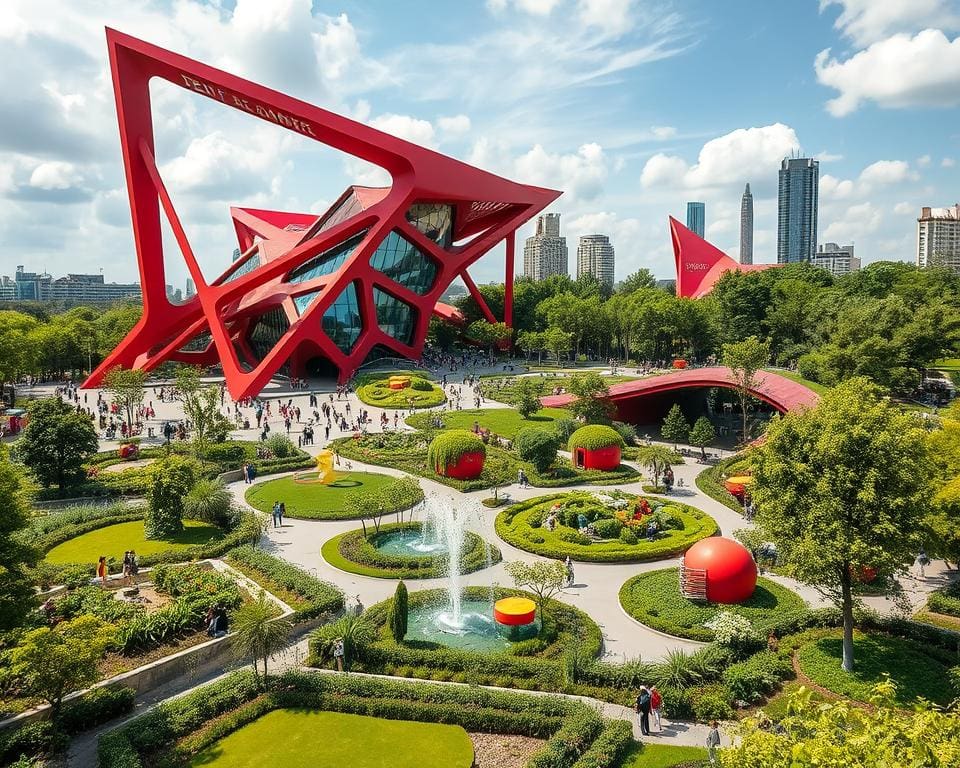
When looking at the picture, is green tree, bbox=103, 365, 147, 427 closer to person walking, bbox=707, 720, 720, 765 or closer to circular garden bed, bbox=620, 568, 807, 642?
circular garden bed, bbox=620, 568, 807, 642

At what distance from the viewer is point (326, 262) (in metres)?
54.7

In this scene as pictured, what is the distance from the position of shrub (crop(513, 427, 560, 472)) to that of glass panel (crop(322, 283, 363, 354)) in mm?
29961

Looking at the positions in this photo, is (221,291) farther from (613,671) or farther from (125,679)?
(613,671)

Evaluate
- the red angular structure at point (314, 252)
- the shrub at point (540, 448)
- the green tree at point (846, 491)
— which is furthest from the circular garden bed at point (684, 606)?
the red angular structure at point (314, 252)

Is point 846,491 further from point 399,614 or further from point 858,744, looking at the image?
point 399,614

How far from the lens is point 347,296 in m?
54.7

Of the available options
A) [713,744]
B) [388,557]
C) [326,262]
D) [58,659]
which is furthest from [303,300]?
[713,744]

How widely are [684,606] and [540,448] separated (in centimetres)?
1223

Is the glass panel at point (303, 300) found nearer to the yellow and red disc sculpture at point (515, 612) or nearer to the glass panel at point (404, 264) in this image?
the glass panel at point (404, 264)

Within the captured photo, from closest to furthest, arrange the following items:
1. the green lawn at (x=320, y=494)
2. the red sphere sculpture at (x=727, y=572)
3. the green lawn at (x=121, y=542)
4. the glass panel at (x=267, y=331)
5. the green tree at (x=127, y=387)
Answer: the red sphere sculpture at (x=727, y=572) < the green lawn at (x=121, y=542) < the green lawn at (x=320, y=494) < the green tree at (x=127, y=387) < the glass panel at (x=267, y=331)

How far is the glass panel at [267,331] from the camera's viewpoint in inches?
2306

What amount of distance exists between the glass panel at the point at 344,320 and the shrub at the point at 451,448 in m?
29.2

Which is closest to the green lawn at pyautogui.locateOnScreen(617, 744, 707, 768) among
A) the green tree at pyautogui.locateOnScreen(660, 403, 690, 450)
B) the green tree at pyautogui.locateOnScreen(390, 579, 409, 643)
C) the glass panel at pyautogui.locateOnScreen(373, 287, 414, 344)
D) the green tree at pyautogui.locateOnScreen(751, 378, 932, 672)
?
the green tree at pyautogui.locateOnScreen(751, 378, 932, 672)

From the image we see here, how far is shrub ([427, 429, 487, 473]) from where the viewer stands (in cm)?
2659
